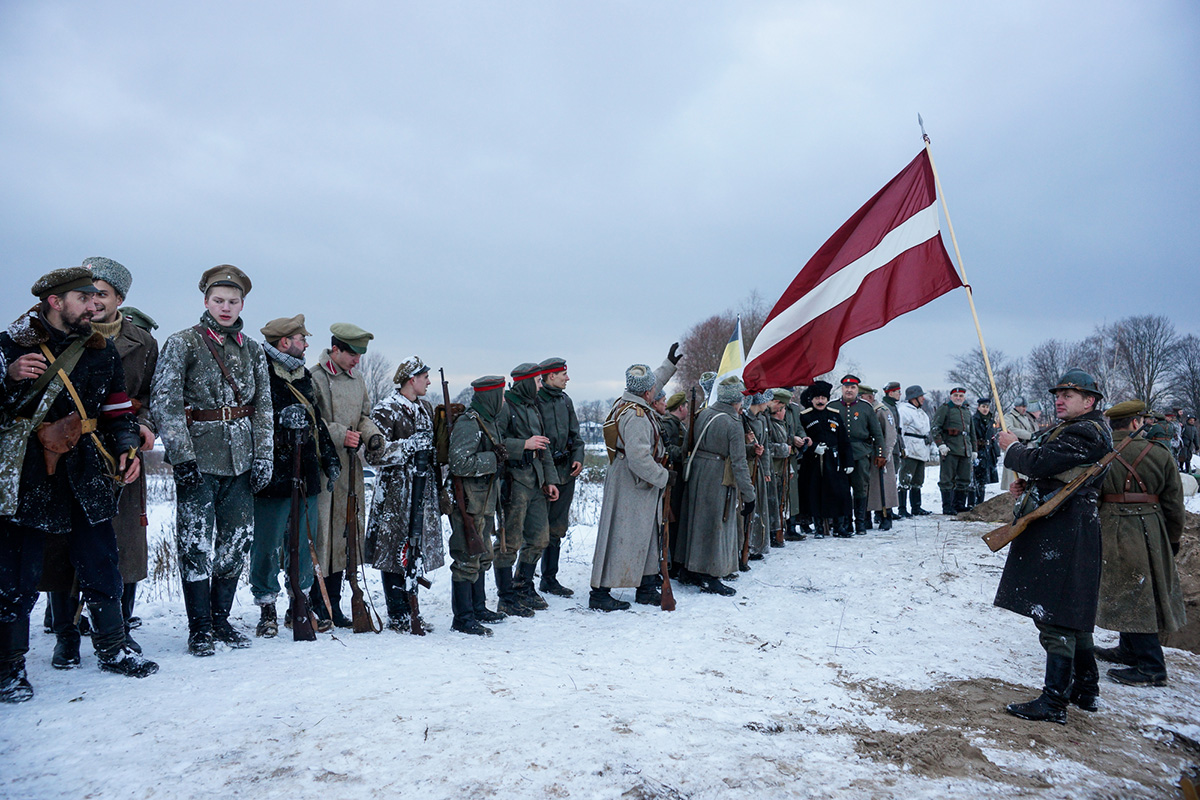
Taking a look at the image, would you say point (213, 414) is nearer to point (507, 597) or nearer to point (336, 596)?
point (336, 596)

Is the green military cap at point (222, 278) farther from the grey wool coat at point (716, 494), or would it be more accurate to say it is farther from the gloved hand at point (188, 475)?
the grey wool coat at point (716, 494)

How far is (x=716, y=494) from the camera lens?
665 centimetres

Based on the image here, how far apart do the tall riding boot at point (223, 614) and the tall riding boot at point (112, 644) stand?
0.57 meters

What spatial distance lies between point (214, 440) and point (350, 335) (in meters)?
1.38

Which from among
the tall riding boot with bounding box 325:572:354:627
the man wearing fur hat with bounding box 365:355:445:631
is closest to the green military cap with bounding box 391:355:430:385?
the man wearing fur hat with bounding box 365:355:445:631

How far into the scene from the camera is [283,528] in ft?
15.3

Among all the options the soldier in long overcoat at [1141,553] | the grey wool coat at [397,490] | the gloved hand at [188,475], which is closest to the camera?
the gloved hand at [188,475]

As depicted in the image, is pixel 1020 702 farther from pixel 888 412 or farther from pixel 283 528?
pixel 888 412

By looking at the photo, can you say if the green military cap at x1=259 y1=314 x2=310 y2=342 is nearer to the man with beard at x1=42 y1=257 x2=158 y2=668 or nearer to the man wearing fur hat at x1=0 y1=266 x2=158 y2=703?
the man with beard at x1=42 y1=257 x2=158 y2=668

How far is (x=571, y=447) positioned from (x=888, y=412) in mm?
6722

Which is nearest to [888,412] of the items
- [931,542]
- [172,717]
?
[931,542]

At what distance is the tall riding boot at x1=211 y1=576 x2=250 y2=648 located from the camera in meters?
4.16

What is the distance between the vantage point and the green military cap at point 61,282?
3346 mm

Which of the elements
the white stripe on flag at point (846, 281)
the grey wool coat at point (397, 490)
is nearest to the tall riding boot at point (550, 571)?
the grey wool coat at point (397, 490)
